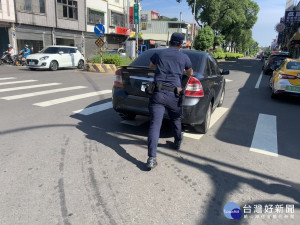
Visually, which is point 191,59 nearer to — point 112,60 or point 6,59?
point 112,60

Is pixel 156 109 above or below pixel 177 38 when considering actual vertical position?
below

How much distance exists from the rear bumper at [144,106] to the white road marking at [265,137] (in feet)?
3.61

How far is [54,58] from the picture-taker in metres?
16.3

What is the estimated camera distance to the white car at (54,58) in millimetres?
15750

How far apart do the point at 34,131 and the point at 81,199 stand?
2.58 m

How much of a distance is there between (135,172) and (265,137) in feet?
9.79

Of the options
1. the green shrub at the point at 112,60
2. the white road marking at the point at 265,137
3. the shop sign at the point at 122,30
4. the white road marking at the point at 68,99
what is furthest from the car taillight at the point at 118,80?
the shop sign at the point at 122,30

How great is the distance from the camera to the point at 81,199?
9.15 feet

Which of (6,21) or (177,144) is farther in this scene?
(6,21)

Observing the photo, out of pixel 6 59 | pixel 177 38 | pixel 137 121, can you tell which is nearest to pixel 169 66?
pixel 177 38

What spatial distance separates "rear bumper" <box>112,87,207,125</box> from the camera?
439 centimetres

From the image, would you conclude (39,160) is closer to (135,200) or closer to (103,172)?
(103,172)

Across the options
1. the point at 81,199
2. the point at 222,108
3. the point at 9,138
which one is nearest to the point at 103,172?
the point at 81,199

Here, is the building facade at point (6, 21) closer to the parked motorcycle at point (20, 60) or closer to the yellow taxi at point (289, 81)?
the parked motorcycle at point (20, 60)
